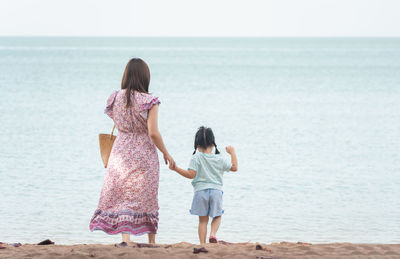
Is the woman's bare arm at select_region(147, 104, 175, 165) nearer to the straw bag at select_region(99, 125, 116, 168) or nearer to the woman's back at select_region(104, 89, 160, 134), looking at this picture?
the woman's back at select_region(104, 89, 160, 134)

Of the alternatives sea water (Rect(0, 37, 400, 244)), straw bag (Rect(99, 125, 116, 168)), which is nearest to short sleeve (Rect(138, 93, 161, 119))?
straw bag (Rect(99, 125, 116, 168))

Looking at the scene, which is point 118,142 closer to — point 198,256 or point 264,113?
point 198,256

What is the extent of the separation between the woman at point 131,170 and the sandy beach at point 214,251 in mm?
253

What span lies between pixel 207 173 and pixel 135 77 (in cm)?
107

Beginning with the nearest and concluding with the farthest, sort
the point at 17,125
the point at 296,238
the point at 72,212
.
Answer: the point at 296,238 → the point at 72,212 → the point at 17,125

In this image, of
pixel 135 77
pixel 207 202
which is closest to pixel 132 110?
pixel 135 77

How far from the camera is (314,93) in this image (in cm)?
3288

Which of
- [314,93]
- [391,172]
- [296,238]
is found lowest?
[296,238]

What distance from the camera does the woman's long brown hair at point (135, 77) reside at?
207 inches

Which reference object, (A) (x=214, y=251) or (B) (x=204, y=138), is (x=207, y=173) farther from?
(A) (x=214, y=251)

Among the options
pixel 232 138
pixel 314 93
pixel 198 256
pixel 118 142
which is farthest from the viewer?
pixel 314 93

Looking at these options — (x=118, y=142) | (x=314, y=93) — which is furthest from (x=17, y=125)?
(x=314, y=93)

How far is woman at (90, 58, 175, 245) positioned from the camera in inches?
209

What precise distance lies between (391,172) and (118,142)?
26.6ft
